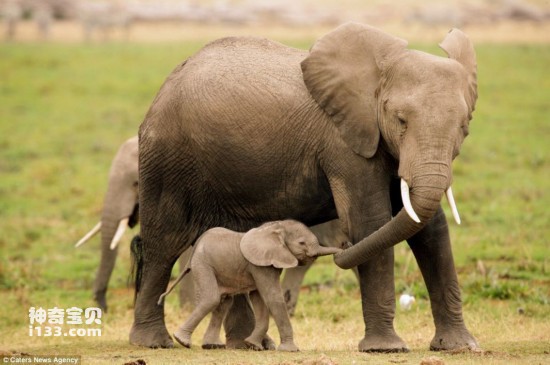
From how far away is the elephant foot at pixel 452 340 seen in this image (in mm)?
9180

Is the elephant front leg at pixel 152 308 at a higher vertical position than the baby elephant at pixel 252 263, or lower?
lower

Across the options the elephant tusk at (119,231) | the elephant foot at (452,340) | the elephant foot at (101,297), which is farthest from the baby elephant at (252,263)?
the elephant foot at (101,297)

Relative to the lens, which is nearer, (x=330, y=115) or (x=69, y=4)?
(x=330, y=115)

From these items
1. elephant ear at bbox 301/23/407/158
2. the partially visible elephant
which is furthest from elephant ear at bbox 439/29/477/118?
the partially visible elephant

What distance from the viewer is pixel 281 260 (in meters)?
8.77

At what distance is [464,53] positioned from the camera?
8.91 metres

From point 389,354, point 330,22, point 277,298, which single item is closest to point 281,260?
point 277,298

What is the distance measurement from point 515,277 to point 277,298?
15.3ft

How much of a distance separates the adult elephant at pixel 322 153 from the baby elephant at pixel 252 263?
1.07 ft

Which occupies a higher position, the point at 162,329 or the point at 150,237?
the point at 150,237

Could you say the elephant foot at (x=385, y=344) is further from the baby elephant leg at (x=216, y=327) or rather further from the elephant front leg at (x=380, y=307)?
the baby elephant leg at (x=216, y=327)

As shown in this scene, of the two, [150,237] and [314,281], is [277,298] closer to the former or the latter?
[150,237]

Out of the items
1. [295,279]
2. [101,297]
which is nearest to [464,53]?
[295,279]

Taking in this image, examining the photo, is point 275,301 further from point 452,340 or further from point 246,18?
point 246,18
